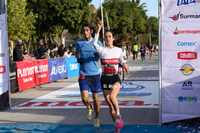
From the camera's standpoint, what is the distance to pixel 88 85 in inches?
236

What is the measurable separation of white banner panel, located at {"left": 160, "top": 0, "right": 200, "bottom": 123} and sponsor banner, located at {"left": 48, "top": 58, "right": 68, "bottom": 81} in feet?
31.1

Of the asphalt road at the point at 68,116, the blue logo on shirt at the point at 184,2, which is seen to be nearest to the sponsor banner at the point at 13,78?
the asphalt road at the point at 68,116

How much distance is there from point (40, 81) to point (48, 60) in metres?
1.48

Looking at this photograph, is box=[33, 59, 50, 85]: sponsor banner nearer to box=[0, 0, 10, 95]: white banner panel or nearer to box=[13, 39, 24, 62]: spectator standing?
box=[13, 39, 24, 62]: spectator standing

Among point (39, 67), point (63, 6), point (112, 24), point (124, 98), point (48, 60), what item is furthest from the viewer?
point (112, 24)

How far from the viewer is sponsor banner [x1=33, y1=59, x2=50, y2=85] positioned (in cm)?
1306

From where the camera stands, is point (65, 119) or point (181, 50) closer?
point (181, 50)

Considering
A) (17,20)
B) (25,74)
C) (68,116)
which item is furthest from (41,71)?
(17,20)

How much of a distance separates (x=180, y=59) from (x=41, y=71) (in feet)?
29.1

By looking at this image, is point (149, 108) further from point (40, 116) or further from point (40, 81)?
point (40, 81)

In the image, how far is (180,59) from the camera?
19.1 ft

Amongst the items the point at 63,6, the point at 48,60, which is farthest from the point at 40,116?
the point at 63,6

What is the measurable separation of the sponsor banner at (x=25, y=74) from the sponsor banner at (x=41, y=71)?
0.33 metres

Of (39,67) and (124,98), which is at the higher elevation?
Result: (39,67)
